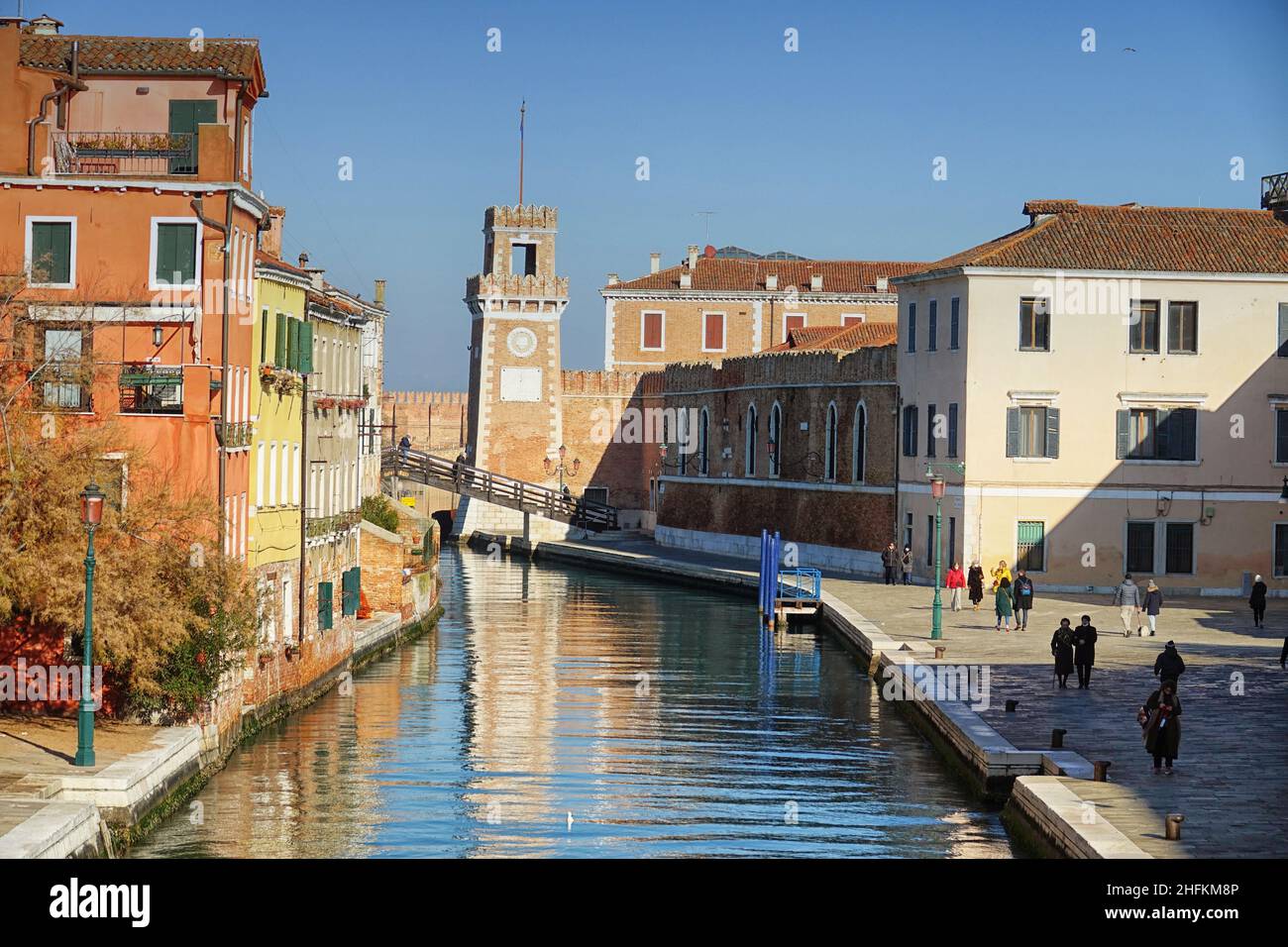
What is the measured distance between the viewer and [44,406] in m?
23.6

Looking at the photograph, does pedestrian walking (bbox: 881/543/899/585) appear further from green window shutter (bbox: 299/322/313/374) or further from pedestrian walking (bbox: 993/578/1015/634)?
green window shutter (bbox: 299/322/313/374)

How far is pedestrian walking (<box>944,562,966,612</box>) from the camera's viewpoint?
40125mm

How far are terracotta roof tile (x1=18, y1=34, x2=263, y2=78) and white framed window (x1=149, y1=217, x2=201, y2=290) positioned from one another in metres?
3.55

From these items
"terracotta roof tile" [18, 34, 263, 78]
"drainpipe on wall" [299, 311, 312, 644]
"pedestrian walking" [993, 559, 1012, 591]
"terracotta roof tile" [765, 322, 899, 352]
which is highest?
"terracotta roof tile" [18, 34, 263, 78]

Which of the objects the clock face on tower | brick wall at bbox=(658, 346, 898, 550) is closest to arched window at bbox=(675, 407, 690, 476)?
brick wall at bbox=(658, 346, 898, 550)

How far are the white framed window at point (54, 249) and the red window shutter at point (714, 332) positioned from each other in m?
53.3

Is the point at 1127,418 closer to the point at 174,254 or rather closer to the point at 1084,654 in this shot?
the point at 1084,654

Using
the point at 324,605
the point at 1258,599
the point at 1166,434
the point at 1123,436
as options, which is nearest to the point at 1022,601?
the point at 1258,599

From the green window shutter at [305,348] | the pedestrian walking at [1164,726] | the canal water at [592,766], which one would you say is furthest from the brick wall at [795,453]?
the pedestrian walking at [1164,726]

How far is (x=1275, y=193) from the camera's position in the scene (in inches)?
1925

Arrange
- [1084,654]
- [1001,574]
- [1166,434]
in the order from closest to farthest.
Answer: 1. [1084,654]
2. [1001,574]
3. [1166,434]

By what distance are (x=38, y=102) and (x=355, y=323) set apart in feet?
42.8

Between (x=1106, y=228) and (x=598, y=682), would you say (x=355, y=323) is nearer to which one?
(x=598, y=682)

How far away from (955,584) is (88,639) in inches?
1014
